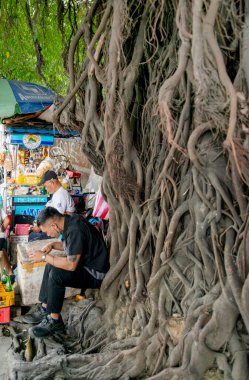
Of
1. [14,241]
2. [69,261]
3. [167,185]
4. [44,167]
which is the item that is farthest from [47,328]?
[44,167]

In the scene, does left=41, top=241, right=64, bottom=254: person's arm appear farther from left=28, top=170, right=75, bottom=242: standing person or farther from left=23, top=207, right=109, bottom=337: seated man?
left=28, top=170, right=75, bottom=242: standing person

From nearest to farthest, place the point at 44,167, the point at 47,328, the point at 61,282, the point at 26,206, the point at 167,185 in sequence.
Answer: the point at 167,185 → the point at 47,328 → the point at 61,282 → the point at 26,206 → the point at 44,167

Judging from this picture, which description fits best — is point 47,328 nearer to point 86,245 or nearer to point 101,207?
point 86,245

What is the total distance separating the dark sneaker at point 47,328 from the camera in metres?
4.46

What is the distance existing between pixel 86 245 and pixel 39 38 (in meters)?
4.73

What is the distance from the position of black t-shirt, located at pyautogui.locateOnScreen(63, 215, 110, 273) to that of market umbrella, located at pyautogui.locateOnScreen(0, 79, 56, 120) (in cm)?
344

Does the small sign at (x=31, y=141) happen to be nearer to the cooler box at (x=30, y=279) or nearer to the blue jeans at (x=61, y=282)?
the cooler box at (x=30, y=279)

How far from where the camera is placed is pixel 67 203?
286 inches

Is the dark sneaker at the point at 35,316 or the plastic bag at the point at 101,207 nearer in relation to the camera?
the dark sneaker at the point at 35,316

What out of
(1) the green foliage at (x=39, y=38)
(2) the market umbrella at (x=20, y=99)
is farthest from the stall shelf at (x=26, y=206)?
(1) the green foliage at (x=39, y=38)

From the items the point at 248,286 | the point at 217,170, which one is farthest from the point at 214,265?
the point at 217,170

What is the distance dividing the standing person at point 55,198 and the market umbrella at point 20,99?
1287mm

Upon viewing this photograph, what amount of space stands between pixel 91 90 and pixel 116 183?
948 millimetres

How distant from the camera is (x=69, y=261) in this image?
181 inches
